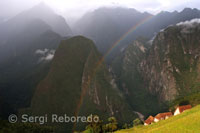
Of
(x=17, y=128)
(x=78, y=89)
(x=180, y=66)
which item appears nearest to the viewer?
(x=17, y=128)

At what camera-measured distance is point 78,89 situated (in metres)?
166

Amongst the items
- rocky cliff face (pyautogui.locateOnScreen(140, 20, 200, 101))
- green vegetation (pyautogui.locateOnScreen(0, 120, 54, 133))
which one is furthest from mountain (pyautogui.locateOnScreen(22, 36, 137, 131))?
green vegetation (pyautogui.locateOnScreen(0, 120, 54, 133))

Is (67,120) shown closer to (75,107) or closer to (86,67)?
(75,107)

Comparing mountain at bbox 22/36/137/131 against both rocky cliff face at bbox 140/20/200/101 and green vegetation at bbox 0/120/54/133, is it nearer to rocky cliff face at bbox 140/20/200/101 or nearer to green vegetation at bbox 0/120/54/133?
rocky cliff face at bbox 140/20/200/101

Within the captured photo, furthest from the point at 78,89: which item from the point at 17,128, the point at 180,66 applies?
the point at 180,66

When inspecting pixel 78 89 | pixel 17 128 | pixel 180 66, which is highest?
pixel 180 66

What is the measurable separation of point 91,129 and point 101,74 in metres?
120

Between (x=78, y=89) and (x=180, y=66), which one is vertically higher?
(x=180, y=66)

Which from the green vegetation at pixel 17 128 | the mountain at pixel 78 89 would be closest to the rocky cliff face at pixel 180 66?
the mountain at pixel 78 89

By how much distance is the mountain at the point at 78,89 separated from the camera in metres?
158

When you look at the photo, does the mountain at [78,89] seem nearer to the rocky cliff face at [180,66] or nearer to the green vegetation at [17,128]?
the rocky cliff face at [180,66]

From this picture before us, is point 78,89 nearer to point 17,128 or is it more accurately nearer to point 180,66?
point 17,128

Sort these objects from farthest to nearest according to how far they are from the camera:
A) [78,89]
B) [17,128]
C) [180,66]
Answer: [180,66]
[78,89]
[17,128]

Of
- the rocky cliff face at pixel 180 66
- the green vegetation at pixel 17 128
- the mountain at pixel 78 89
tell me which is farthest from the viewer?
the rocky cliff face at pixel 180 66
